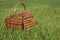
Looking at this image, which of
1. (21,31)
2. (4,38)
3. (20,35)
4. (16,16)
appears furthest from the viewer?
(16,16)

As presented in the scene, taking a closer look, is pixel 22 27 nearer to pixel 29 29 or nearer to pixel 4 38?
pixel 29 29

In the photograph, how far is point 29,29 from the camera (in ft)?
24.9

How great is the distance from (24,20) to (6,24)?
2.08 feet

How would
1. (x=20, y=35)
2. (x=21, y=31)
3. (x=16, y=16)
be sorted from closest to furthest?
(x=20, y=35)
(x=21, y=31)
(x=16, y=16)

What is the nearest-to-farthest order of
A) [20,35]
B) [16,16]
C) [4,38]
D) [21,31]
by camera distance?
[4,38]
[20,35]
[21,31]
[16,16]

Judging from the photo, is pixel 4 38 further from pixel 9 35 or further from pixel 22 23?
pixel 22 23

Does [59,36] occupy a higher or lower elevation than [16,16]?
lower

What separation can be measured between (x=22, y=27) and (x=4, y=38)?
1.40 meters

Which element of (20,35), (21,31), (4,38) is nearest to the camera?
(4,38)

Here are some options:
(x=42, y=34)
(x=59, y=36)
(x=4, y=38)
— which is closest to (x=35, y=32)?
(x=42, y=34)

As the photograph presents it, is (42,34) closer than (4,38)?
No

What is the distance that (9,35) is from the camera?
6469mm

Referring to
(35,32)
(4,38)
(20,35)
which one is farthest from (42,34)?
(4,38)

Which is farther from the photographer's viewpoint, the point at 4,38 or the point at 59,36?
the point at 59,36
